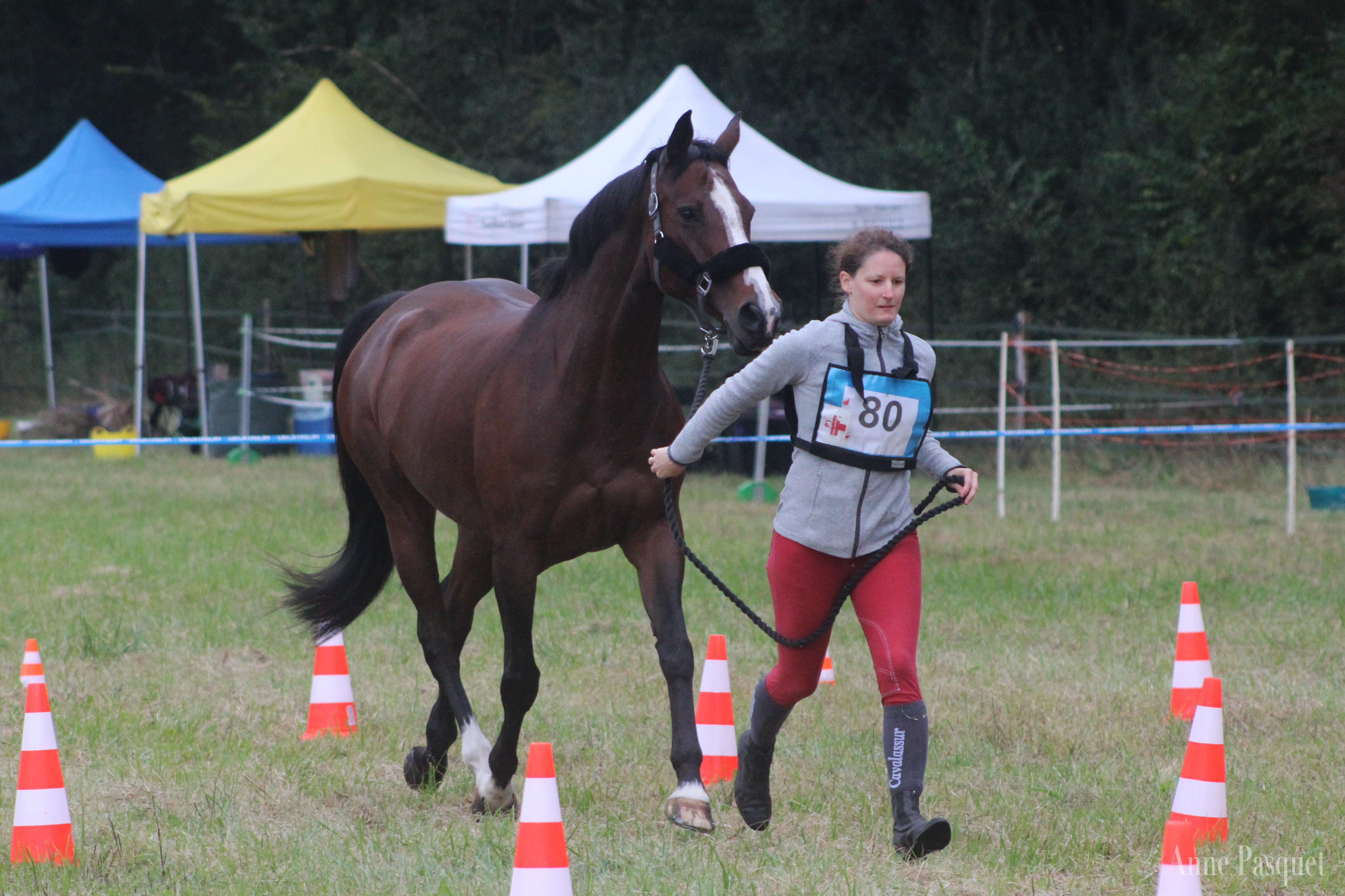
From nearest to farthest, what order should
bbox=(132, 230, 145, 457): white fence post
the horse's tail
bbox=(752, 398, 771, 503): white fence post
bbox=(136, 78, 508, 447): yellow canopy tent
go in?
the horse's tail, bbox=(752, 398, 771, 503): white fence post, bbox=(136, 78, 508, 447): yellow canopy tent, bbox=(132, 230, 145, 457): white fence post

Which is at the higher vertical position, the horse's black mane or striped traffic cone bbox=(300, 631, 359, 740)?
the horse's black mane

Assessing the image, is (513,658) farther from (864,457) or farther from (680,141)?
(680,141)

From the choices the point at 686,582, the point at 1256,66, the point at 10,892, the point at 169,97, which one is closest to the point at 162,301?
the point at 169,97

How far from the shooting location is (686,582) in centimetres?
922

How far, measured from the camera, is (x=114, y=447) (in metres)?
18.1

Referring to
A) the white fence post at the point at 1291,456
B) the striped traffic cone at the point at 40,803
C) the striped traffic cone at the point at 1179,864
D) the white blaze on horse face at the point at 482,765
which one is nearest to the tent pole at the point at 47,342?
the white fence post at the point at 1291,456

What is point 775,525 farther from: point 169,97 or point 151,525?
point 169,97

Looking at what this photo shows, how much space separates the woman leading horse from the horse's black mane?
550mm

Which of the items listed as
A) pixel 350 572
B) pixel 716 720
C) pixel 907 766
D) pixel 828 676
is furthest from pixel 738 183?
pixel 907 766

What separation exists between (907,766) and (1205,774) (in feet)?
2.49

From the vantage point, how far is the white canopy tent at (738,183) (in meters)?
13.3

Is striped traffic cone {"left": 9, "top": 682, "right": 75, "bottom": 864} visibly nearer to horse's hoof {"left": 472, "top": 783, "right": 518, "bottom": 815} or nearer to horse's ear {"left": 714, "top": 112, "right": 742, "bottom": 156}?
horse's hoof {"left": 472, "top": 783, "right": 518, "bottom": 815}

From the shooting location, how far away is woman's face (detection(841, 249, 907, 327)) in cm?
414

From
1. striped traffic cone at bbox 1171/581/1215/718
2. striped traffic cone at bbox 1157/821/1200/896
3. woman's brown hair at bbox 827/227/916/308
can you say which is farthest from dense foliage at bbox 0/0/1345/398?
striped traffic cone at bbox 1157/821/1200/896
